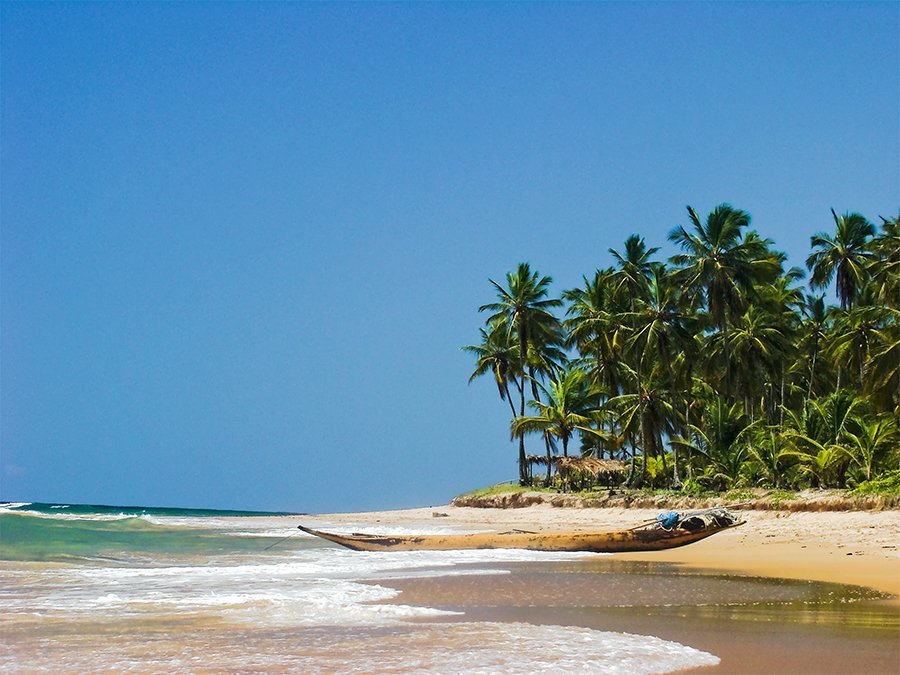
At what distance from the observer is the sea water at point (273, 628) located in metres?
7.16

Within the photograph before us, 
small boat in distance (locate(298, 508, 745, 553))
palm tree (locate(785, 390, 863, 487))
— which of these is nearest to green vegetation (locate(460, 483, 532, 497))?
palm tree (locate(785, 390, 863, 487))

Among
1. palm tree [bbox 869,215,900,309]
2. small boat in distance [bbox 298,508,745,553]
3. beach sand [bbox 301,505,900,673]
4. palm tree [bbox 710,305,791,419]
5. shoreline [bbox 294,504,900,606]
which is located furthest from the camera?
palm tree [bbox 710,305,791,419]

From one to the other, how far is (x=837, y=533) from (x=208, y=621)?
45.7ft

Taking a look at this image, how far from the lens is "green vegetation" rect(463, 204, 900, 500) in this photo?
28.7 m

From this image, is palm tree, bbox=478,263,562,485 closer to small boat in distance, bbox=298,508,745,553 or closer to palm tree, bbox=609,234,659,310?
palm tree, bbox=609,234,659,310

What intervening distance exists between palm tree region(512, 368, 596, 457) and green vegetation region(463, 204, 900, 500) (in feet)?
0.23

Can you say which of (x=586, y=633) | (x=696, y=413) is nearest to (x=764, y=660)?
(x=586, y=633)

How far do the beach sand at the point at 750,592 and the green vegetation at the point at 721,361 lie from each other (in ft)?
22.3

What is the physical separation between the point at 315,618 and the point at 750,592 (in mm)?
5824

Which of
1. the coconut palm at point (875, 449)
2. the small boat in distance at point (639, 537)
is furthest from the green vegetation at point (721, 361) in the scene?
the small boat in distance at point (639, 537)

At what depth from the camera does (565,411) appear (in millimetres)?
40750

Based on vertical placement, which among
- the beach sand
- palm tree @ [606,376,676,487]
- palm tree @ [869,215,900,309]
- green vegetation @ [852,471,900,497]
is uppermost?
palm tree @ [869,215,900,309]

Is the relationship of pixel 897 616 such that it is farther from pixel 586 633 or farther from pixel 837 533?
pixel 837 533

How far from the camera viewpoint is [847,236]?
44.4m
